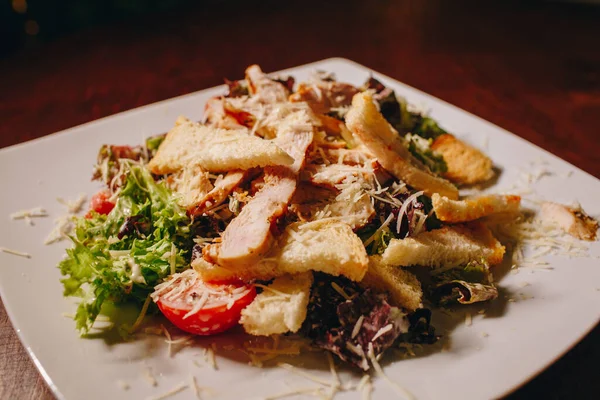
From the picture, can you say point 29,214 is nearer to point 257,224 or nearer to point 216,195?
point 216,195

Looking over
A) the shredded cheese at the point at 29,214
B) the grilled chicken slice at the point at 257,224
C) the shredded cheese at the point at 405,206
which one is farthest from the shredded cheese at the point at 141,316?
the shredded cheese at the point at 405,206

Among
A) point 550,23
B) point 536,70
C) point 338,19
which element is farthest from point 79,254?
point 550,23

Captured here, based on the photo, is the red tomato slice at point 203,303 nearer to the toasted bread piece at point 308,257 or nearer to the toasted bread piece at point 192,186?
the toasted bread piece at point 308,257

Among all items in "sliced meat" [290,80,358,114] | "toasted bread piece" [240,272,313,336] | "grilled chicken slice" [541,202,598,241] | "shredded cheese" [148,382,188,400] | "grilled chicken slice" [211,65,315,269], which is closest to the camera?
"shredded cheese" [148,382,188,400]

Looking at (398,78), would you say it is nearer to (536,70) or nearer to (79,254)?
(536,70)

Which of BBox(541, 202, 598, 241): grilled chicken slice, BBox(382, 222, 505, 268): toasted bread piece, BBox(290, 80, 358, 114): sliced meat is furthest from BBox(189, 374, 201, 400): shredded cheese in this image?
BBox(541, 202, 598, 241): grilled chicken slice

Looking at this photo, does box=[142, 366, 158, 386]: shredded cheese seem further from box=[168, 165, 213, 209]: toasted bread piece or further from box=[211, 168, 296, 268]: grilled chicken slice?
box=[168, 165, 213, 209]: toasted bread piece
